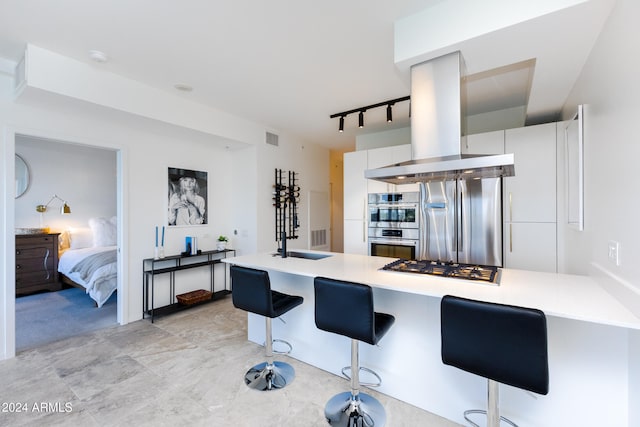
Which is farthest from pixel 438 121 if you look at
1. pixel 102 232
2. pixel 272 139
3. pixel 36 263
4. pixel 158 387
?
pixel 36 263

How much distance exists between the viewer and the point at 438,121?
2.15 m

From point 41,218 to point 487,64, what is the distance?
7232 mm

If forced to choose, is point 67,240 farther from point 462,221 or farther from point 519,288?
point 519,288

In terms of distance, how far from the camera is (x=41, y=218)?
5254 millimetres

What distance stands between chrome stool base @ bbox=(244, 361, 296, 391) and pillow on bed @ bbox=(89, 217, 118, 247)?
15.3ft

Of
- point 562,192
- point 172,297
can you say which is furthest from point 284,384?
point 562,192

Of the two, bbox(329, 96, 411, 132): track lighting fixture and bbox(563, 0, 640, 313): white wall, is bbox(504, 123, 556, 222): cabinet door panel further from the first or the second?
bbox(329, 96, 411, 132): track lighting fixture

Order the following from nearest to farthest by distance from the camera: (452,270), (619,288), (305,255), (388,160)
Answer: (619,288) → (452,270) → (305,255) → (388,160)

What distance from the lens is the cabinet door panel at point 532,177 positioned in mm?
3055

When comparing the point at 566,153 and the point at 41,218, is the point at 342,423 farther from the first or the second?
the point at 41,218

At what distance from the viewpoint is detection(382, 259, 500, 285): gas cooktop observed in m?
1.87

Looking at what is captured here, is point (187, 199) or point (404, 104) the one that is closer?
point (404, 104)

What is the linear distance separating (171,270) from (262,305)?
241 cm

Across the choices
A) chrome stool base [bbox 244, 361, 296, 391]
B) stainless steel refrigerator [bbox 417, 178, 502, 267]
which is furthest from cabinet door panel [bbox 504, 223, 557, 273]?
chrome stool base [bbox 244, 361, 296, 391]
